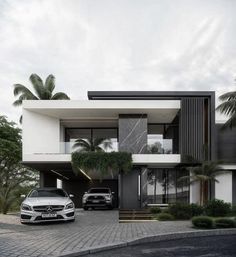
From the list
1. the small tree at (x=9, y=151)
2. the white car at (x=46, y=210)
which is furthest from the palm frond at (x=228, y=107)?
the small tree at (x=9, y=151)

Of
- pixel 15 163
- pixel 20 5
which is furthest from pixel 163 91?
pixel 15 163

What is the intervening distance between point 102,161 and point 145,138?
304 cm

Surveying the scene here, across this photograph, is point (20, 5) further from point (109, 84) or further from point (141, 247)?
point (109, 84)

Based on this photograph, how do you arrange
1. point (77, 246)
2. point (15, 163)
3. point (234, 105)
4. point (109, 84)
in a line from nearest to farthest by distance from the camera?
point (77, 246) → point (234, 105) → point (109, 84) → point (15, 163)

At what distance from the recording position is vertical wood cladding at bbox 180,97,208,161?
26.2 metres

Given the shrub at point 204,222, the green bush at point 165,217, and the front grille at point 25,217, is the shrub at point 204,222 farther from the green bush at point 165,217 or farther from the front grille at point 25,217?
the front grille at point 25,217

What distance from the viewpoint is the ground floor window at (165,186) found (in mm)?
28281

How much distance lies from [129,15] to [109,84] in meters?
15.7

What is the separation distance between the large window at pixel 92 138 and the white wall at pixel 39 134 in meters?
0.93

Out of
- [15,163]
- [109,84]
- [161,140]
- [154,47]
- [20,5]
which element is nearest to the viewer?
[20,5]

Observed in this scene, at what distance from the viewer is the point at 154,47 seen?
62.8ft

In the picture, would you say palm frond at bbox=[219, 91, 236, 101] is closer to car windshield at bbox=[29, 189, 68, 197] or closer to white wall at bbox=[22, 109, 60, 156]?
white wall at bbox=[22, 109, 60, 156]

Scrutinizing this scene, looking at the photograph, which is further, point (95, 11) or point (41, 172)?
point (41, 172)

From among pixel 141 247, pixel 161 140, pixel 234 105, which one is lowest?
pixel 141 247
